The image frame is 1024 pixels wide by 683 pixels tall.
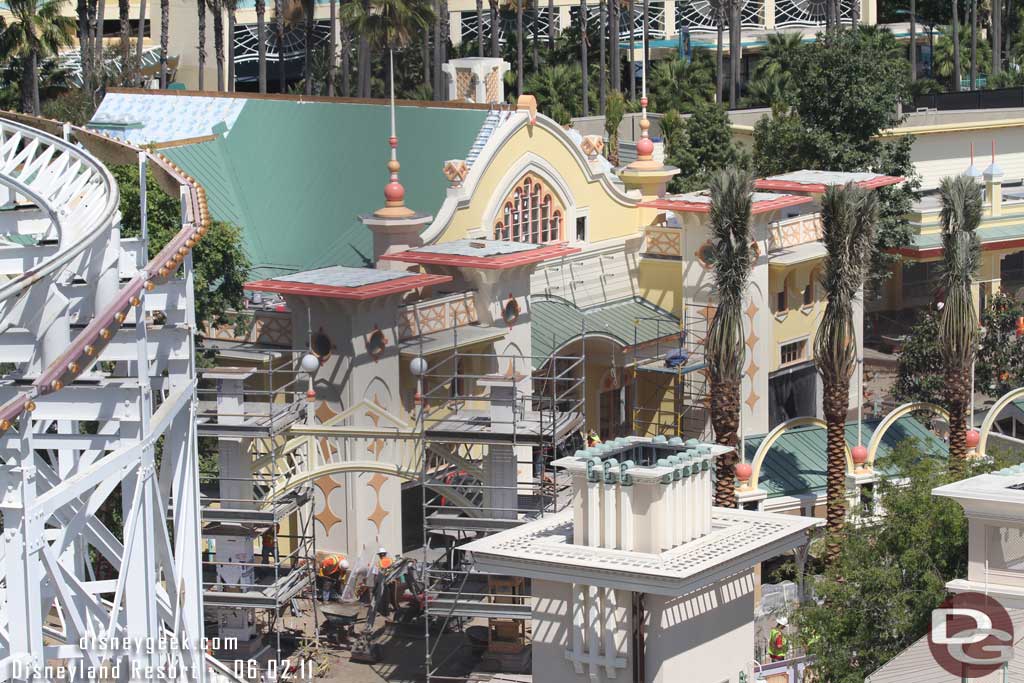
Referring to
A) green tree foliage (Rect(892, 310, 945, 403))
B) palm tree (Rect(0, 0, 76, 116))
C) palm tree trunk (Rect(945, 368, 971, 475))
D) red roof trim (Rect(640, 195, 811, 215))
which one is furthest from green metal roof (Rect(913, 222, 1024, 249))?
palm tree (Rect(0, 0, 76, 116))

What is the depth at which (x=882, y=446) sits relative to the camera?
144ft

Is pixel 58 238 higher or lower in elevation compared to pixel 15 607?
higher

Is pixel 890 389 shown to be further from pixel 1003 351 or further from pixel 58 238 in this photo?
pixel 58 238

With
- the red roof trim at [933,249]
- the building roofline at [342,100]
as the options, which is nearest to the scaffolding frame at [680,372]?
the building roofline at [342,100]

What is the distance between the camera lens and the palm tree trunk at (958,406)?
41.5 m

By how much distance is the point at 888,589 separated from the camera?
30.3m

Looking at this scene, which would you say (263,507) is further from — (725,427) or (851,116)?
(851,116)

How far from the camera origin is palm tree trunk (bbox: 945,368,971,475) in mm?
41531

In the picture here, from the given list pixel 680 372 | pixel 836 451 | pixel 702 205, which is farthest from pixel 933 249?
pixel 836 451

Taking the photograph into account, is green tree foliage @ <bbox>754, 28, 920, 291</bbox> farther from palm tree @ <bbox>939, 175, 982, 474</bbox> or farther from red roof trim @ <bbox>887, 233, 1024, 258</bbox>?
palm tree @ <bbox>939, 175, 982, 474</bbox>

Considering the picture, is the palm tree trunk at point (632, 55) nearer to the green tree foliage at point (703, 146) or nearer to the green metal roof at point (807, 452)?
the green tree foliage at point (703, 146)

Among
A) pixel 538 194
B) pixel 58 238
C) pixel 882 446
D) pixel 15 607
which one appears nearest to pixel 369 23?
pixel 538 194

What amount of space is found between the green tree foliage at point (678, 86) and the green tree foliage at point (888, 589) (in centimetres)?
4527

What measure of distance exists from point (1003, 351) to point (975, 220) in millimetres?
9030
